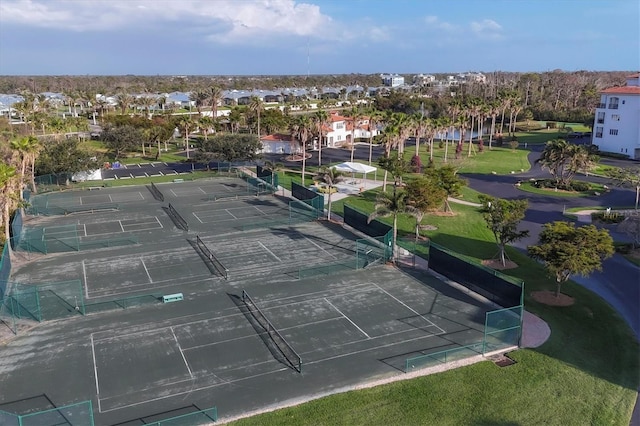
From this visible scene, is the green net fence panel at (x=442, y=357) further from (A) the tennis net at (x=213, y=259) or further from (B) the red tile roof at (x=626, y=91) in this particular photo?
(B) the red tile roof at (x=626, y=91)

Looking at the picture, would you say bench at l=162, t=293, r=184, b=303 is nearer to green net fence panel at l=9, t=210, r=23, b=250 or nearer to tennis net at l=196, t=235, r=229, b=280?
tennis net at l=196, t=235, r=229, b=280

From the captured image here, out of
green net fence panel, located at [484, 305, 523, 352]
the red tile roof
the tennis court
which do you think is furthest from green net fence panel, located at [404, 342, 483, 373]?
the red tile roof

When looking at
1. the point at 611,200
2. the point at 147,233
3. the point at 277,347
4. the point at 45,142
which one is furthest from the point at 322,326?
the point at 45,142

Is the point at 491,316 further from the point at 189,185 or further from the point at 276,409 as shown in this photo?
the point at 189,185

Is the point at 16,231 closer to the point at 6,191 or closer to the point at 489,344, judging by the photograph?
the point at 6,191

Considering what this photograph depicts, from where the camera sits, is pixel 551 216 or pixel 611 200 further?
pixel 611 200

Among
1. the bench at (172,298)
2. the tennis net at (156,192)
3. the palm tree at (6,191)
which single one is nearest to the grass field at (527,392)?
the bench at (172,298)

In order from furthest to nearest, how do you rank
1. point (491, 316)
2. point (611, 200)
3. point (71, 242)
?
point (611, 200) < point (71, 242) < point (491, 316)
